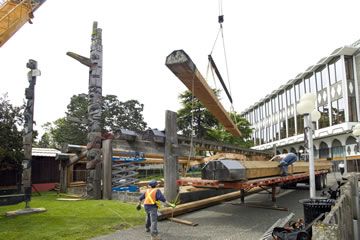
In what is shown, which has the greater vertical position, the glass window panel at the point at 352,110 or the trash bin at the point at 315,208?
the glass window panel at the point at 352,110

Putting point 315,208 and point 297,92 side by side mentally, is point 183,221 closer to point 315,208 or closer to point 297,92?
point 315,208

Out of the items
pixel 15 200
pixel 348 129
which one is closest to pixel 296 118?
pixel 348 129

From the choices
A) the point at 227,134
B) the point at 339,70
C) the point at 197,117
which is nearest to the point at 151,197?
the point at 227,134

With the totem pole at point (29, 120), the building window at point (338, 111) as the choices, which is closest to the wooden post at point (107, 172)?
the totem pole at point (29, 120)

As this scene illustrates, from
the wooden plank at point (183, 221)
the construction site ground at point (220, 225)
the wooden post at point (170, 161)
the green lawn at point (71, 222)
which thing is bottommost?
the construction site ground at point (220, 225)

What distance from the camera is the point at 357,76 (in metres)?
37.1

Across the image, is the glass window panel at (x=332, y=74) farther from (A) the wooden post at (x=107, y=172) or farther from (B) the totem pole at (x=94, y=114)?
(A) the wooden post at (x=107, y=172)

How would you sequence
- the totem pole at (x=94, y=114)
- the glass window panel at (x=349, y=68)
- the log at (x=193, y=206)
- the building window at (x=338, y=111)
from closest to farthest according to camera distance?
the log at (x=193, y=206) < the totem pole at (x=94, y=114) < the glass window panel at (x=349, y=68) < the building window at (x=338, y=111)

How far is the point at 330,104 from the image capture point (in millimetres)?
40594

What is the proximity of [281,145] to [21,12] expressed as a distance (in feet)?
156

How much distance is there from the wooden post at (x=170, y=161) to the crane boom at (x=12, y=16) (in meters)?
11.0

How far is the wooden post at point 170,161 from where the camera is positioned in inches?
464

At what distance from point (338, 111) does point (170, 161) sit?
113ft

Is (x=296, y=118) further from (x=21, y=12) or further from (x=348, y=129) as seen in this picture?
(x=21, y=12)
